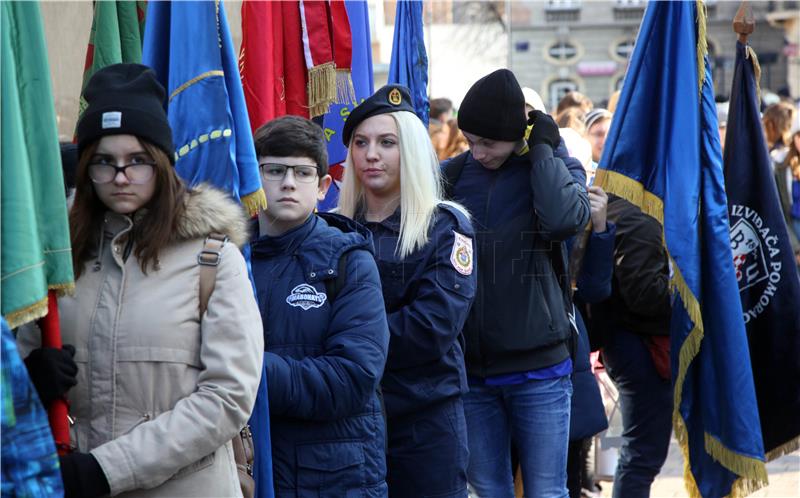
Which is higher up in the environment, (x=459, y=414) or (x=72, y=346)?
(x=72, y=346)

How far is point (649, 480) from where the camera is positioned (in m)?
5.37

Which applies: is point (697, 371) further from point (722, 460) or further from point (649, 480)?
point (649, 480)

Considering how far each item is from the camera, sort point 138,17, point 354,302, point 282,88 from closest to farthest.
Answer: point 354,302 < point 138,17 < point 282,88

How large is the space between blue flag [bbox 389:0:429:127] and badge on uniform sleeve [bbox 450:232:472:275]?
6.78 feet

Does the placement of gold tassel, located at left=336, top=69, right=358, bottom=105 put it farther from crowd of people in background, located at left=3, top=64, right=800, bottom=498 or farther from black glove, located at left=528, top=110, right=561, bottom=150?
black glove, located at left=528, top=110, right=561, bottom=150

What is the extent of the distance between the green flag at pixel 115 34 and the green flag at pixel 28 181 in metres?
1.41

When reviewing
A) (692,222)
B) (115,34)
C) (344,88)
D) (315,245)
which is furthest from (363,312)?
(344,88)

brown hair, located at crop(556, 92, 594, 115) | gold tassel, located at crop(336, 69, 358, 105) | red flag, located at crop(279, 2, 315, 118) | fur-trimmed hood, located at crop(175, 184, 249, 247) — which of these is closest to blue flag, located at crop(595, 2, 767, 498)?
gold tassel, located at crop(336, 69, 358, 105)

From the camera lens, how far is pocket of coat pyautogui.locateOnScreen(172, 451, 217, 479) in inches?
113

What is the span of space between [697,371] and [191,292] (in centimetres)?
272

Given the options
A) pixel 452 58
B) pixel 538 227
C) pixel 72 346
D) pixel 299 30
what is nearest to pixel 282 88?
pixel 299 30

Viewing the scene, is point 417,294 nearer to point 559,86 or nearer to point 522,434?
point 522,434

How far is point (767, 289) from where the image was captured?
198 inches

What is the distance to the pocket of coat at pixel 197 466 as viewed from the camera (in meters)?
2.87
